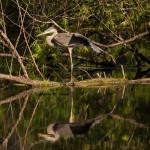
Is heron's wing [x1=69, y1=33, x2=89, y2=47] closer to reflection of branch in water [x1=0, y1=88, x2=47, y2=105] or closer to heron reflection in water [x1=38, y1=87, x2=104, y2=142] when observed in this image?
reflection of branch in water [x1=0, y1=88, x2=47, y2=105]

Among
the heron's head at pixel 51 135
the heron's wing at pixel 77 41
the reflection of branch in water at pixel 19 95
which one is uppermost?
the heron's wing at pixel 77 41

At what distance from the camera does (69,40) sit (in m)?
11.2

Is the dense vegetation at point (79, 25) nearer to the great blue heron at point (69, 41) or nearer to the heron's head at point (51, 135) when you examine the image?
the great blue heron at point (69, 41)

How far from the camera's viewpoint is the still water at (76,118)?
596 centimetres

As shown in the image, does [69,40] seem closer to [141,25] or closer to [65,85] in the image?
[65,85]

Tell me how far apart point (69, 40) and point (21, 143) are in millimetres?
5404

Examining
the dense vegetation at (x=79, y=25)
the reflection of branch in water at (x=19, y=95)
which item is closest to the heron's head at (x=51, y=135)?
the reflection of branch in water at (x=19, y=95)

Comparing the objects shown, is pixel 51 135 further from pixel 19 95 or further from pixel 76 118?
pixel 19 95

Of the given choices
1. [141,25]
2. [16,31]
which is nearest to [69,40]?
[141,25]

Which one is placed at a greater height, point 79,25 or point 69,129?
point 79,25

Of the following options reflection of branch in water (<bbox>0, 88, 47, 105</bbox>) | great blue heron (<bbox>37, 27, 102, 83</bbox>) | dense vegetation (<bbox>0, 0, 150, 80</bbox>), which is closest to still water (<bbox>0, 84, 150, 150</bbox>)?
reflection of branch in water (<bbox>0, 88, 47, 105</bbox>)

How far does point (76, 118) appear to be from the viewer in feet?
24.8

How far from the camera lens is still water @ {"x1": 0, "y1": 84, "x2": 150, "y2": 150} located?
5.96m

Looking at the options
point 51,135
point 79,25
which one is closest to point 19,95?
point 79,25
